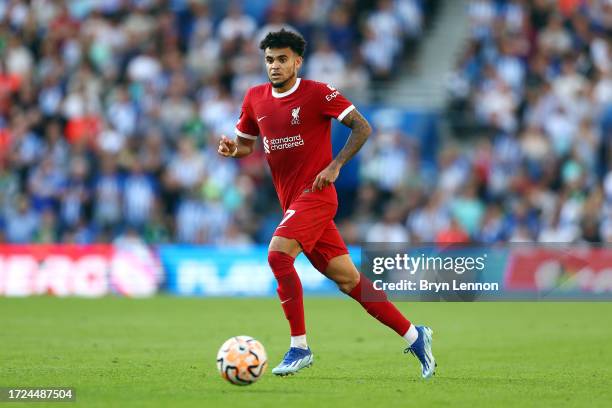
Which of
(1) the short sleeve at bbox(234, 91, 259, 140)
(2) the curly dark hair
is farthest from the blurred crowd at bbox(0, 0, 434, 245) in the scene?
(2) the curly dark hair

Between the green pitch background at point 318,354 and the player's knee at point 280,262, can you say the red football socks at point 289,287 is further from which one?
the green pitch background at point 318,354

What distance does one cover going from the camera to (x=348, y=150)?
9633mm

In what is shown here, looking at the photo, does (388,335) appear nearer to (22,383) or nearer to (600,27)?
(22,383)

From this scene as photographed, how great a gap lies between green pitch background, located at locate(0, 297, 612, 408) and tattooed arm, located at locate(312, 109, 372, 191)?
62.2 inches

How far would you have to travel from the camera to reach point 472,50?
967 inches

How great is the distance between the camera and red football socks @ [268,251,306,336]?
9.52 m

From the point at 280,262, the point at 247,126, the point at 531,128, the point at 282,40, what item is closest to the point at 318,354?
the point at 280,262

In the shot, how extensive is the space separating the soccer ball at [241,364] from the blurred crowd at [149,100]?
1331 centimetres

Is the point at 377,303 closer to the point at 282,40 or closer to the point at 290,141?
the point at 290,141

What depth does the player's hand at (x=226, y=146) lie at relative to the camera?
989 centimetres

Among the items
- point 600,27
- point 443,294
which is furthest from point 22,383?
point 600,27

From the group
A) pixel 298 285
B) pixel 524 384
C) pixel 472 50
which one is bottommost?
pixel 524 384

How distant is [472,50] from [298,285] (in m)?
15.8

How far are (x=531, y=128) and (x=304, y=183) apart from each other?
1392 cm
